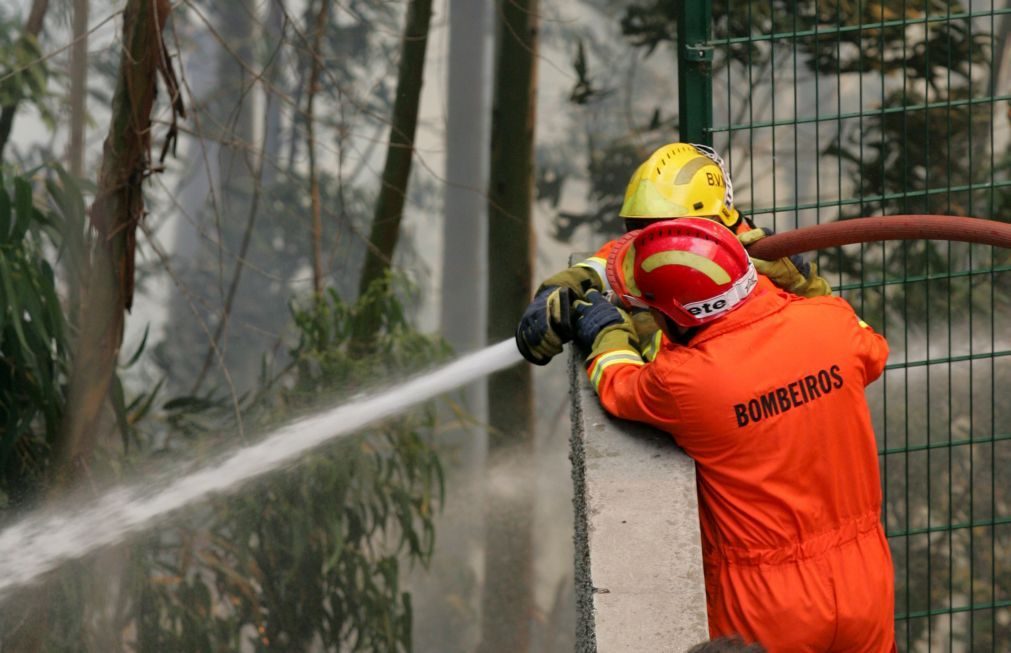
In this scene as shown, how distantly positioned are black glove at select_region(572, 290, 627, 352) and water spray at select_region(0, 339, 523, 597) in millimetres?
1233

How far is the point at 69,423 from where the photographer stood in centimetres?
414

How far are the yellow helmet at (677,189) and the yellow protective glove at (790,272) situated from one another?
8cm

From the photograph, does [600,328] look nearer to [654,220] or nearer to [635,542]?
[654,220]

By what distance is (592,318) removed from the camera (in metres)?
2.45

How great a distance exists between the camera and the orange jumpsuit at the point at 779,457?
2127 mm

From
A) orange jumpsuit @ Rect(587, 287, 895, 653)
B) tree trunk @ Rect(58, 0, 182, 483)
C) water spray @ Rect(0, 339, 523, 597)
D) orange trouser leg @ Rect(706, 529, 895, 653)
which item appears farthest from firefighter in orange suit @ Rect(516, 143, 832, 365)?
tree trunk @ Rect(58, 0, 182, 483)

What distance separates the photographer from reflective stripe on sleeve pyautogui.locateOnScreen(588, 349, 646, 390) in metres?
2.30

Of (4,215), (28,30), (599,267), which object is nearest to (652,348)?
(599,267)

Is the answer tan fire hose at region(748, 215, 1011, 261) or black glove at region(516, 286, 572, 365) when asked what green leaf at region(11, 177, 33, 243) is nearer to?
black glove at region(516, 286, 572, 365)

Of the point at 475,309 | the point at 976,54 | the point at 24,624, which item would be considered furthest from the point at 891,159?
the point at 24,624

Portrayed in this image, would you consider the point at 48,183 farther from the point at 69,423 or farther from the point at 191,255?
the point at 191,255

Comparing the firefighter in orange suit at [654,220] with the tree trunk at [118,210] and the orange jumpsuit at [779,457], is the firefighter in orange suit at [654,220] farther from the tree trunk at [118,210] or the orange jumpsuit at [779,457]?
the tree trunk at [118,210]

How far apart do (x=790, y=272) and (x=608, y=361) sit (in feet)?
1.69

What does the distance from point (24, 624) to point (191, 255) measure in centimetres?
365
